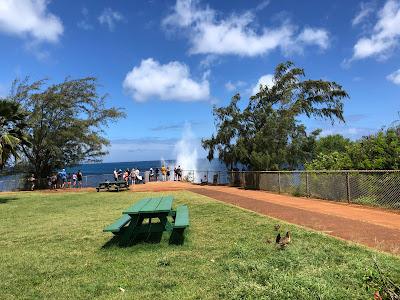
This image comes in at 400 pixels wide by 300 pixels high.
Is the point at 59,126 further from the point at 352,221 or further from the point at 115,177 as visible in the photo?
the point at 352,221

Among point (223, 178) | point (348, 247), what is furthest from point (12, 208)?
point (223, 178)

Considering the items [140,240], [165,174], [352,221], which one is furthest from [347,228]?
[165,174]

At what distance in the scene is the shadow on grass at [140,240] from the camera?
7867mm

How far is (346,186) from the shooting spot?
14758mm

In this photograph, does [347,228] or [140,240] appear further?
[347,228]

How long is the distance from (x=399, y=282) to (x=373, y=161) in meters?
11.9

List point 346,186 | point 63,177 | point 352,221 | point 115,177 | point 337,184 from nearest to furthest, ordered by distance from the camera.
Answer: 1. point 352,221
2. point 346,186
3. point 337,184
4. point 63,177
5. point 115,177

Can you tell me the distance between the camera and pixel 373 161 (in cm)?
1552

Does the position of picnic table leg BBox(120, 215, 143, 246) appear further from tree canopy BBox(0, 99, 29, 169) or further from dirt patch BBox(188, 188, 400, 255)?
tree canopy BBox(0, 99, 29, 169)

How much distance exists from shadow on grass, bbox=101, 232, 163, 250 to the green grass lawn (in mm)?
134

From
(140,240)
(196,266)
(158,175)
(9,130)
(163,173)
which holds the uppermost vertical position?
(9,130)

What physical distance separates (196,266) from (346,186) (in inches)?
394

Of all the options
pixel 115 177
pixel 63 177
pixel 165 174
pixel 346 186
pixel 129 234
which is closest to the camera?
pixel 129 234

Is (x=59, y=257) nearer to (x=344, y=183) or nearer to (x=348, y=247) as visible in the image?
(x=348, y=247)
